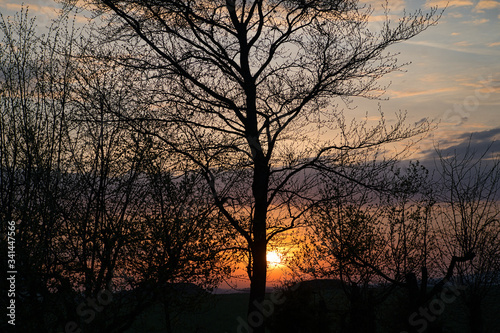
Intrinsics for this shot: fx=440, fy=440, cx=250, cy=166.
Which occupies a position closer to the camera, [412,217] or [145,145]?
[145,145]

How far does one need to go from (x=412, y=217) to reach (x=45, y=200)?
1606cm

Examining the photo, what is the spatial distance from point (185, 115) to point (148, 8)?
346 centimetres

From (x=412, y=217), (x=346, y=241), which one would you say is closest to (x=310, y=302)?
(x=346, y=241)

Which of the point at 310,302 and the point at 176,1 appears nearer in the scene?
the point at 176,1

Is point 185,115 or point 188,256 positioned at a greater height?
point 185,115

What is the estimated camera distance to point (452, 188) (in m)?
20.9

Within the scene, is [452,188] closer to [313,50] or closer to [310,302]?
[310,302]

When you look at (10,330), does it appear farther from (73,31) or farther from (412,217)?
(412,217)

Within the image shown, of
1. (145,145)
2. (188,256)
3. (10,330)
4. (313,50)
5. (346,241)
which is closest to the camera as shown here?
(10,330)

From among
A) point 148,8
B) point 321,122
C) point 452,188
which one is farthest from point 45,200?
point 452,188

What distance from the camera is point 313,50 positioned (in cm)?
1518

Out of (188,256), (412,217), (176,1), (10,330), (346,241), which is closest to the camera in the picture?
(10,330)

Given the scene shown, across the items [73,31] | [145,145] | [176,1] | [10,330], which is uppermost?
[176,1]

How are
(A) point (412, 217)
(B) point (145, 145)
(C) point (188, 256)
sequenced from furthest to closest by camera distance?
1. (A) point (412, 217)
2. (B) point (145, 145)
3. (C) point (188, 256)
